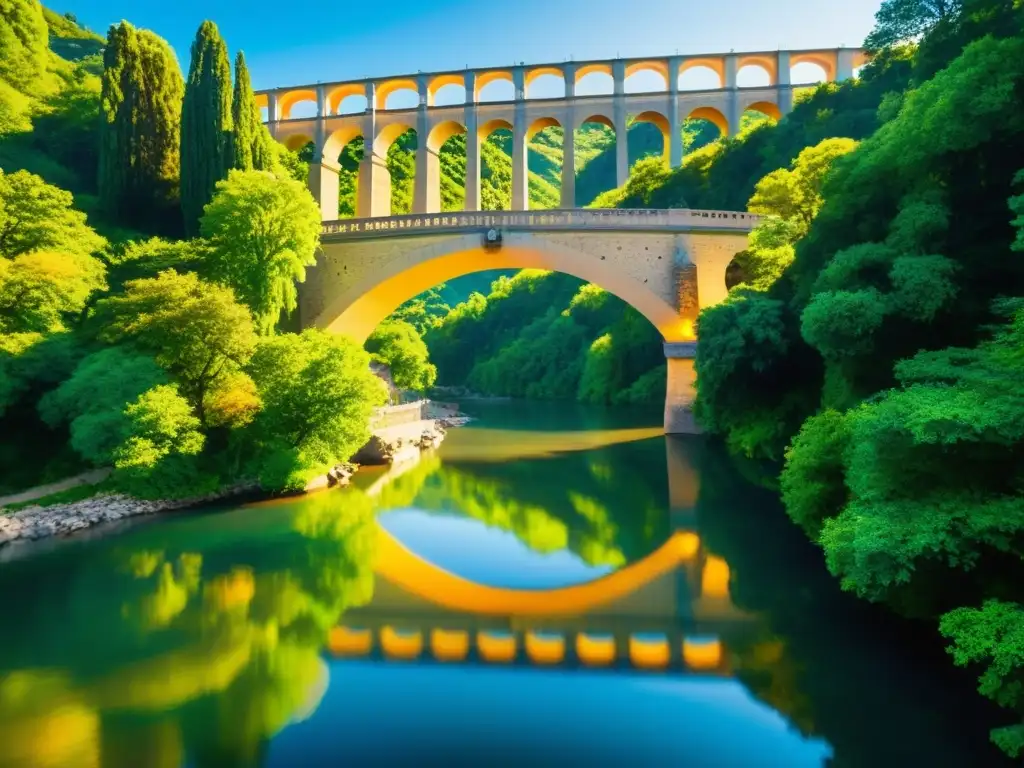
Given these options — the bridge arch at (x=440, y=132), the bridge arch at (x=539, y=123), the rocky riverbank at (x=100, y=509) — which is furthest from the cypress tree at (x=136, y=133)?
the bridge arch at (x=539, y=123)

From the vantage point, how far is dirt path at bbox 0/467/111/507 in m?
15.6

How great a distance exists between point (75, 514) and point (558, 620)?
410 inches

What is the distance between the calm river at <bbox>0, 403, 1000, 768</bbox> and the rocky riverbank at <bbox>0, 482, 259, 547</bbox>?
0.71 m

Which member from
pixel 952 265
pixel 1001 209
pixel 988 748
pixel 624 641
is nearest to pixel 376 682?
pixel 624 641

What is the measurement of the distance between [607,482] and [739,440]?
16.8ft

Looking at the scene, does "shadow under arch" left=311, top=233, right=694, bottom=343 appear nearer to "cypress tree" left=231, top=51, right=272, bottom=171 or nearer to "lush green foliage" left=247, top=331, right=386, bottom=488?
"cypress tree" left=231, top=51, right=272, bottom=171

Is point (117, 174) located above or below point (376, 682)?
→ above

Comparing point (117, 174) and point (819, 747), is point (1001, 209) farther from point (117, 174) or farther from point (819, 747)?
point (117, 174)

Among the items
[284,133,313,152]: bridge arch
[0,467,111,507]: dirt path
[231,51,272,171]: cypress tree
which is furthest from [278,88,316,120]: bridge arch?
[0,467,111,507]: dirt path

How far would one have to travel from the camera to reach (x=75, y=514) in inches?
598

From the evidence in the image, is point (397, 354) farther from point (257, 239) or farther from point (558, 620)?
point (558, 620)

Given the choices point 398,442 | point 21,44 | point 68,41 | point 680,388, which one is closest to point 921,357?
point 398,442

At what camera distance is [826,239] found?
45.1 feet

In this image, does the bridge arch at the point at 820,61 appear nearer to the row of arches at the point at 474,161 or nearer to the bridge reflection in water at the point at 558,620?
the row of arches at the point at 474,161
